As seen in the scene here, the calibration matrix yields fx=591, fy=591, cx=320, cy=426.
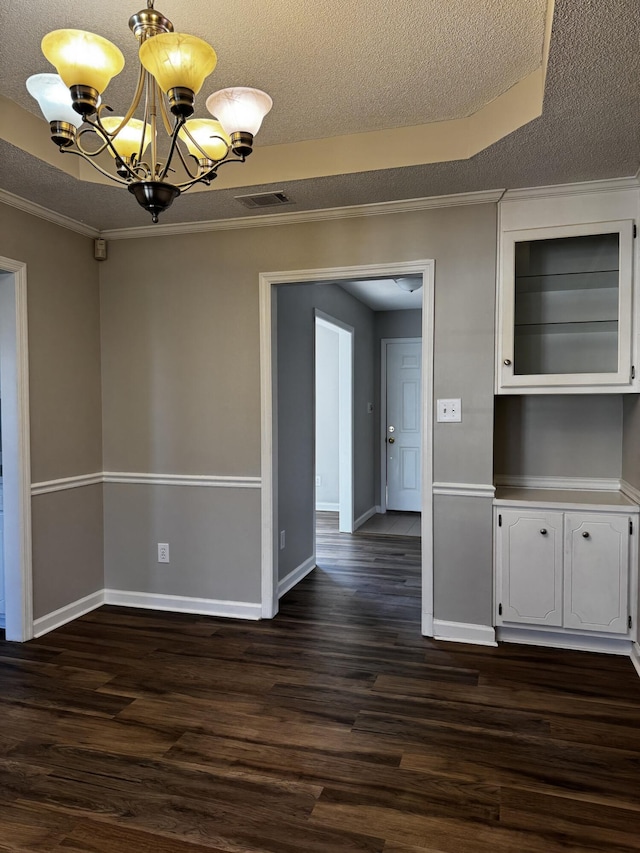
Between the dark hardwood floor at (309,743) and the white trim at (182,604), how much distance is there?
15cm

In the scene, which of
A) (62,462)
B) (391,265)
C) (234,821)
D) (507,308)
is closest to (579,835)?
(234,821)

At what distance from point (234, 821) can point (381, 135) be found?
2.99 metres

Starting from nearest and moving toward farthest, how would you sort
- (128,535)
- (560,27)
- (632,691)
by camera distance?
(560,27) < (632,691) < (128,535)

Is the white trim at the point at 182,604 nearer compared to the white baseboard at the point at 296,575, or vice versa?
the white trim at the point at 182,604

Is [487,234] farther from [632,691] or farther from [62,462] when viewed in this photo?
[62,462]

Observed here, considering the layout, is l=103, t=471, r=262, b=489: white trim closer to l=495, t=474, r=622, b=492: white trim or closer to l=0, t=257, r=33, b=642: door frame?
l=0, t=257, r=33, b=642: door frame

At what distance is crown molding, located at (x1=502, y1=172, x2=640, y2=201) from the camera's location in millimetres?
3068

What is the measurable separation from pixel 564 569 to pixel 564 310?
142 cm

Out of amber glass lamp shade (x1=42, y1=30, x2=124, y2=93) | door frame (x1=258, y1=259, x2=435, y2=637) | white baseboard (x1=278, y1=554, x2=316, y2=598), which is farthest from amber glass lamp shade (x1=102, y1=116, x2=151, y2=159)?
white baseboard (x1=278, y1=554, x2=316, y2=598)

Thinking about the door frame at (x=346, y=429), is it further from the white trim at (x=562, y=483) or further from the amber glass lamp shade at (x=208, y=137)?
the amber glass lamp shade at (x=208, y=137)

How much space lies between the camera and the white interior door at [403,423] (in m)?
7.41

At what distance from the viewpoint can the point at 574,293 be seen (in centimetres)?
328

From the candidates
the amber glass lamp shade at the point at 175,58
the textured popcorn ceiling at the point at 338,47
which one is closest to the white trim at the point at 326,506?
the textured popcorn ceiling at the point at 338,47

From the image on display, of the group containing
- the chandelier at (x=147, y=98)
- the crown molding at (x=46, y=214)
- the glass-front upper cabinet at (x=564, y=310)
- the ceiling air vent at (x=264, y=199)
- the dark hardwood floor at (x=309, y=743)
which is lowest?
the dark hardwood floor at (x=309, y=743)
